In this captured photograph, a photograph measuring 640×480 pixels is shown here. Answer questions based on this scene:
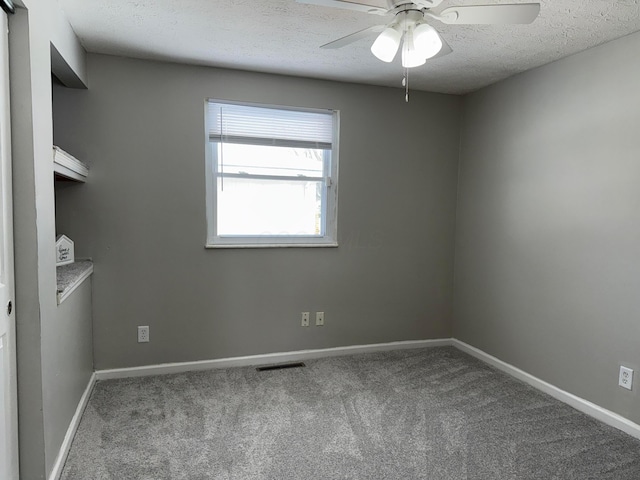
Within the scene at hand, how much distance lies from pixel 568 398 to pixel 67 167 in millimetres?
3435

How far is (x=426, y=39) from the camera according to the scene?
159cm

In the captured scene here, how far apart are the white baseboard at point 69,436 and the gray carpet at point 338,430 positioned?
0.04 metres

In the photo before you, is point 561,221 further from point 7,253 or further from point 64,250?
point 64,250

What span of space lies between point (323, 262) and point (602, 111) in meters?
2.17

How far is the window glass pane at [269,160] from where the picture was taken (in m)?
3.05

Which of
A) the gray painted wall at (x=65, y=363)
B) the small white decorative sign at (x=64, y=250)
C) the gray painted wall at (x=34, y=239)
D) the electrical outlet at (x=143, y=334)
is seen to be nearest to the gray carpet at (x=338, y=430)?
the gray painted wall at (x=65, y=363)

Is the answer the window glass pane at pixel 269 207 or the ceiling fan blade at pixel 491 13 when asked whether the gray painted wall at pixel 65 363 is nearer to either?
the window glass pane at pixel 269 207

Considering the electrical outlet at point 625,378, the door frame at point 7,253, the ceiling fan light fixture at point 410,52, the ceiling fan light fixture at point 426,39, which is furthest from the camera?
the electrical outlet at point 625,378

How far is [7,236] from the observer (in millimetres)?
1479

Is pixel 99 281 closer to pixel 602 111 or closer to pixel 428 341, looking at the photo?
pixel 428 341

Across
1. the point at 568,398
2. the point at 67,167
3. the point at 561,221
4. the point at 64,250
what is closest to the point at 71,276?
the point at 64,250

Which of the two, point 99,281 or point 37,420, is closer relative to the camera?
point 37,420

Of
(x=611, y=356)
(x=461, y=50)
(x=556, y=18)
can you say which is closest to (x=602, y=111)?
(x=556, y=18)

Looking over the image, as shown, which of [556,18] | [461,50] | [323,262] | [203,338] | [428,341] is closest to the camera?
[556,18]
